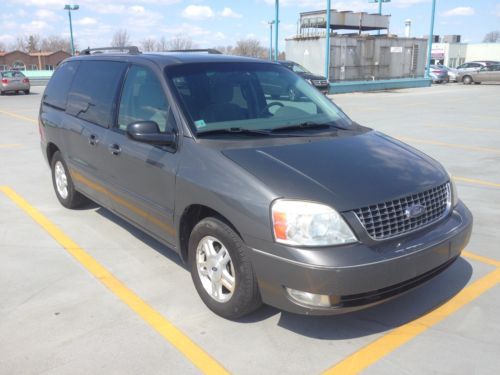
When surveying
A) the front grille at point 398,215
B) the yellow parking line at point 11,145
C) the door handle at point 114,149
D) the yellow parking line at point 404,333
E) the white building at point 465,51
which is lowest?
the yellow parking line at point 11,145

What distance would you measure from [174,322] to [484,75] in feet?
124

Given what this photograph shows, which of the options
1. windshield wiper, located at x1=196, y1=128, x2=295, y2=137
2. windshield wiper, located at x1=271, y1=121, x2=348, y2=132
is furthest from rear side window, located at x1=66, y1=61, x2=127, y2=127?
windshield wiper, located at x1=271, y1=121, x2=348, y2=132

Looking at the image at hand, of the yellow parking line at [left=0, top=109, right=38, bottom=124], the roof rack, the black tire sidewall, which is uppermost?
the roof rack

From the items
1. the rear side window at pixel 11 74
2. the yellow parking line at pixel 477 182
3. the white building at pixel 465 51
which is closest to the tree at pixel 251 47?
the white building at pixel 465 51

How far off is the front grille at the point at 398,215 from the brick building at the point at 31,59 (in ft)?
291

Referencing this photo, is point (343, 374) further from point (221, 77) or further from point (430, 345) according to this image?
point (221, 77)

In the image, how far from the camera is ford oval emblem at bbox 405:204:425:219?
3.06m

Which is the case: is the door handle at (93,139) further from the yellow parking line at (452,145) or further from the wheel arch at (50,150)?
the yellow parking line at (452,145)

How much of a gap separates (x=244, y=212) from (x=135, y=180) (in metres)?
1.43

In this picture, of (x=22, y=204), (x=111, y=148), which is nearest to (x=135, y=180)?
(x=111, y=148)

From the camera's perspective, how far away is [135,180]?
4.04 metres

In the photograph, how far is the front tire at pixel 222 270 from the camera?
121 inches

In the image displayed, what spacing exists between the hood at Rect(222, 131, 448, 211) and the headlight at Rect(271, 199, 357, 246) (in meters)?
0.06

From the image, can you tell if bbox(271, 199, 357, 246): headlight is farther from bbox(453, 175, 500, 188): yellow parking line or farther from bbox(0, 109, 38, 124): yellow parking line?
bbox(0, 109, 38, 124): yellow parking line
